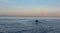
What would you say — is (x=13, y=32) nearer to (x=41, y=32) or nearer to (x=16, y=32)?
(x=16, y=32)

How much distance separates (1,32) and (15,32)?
1910 mm

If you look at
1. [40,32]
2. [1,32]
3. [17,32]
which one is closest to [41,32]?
[40,32]

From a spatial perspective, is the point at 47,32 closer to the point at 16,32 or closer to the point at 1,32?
the point at 16,32

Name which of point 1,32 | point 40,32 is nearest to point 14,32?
point 1,32

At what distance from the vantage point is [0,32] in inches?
666

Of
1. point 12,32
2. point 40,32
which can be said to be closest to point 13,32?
point 12,32

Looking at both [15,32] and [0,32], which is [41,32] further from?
[0,32]

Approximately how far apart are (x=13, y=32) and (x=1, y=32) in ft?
5.41

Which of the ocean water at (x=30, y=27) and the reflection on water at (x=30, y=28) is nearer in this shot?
the reflection on water at (x=30, y=28)

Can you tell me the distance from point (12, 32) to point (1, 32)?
4.99ft

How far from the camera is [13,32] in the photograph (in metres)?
17.5

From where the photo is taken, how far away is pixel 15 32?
17.5 m

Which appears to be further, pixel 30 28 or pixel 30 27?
pixel 30 27

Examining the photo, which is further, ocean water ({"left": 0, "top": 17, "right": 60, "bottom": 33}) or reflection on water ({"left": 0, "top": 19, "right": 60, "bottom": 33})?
ocean water ({"left": 0, "top": 17, "right": 60, "bottom": 33})
